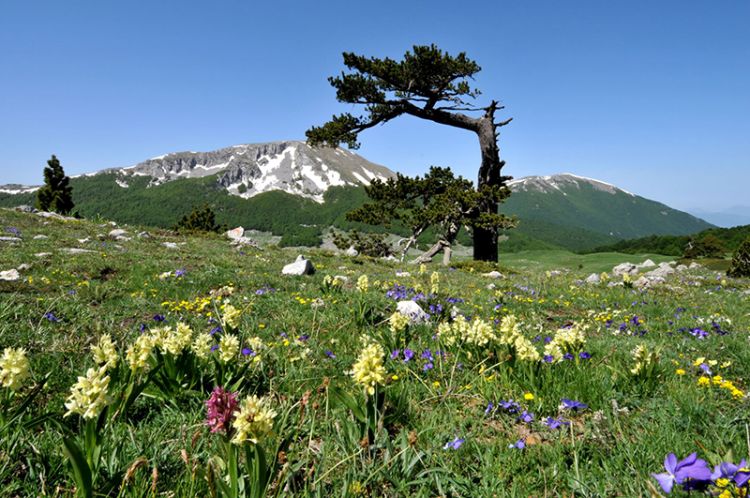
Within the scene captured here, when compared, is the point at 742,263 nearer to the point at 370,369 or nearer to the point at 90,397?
the point at 370,369

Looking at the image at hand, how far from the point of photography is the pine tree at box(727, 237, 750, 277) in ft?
80.4

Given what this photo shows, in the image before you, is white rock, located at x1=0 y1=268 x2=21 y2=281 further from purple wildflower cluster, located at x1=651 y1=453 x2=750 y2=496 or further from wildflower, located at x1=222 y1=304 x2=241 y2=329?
purple wildflower cluster, located at x1=651 y1=453 x2=750 y2=496

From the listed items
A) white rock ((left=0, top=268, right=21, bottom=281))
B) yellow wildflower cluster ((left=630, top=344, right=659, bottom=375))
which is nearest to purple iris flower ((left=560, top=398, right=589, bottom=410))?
yellow wildflower cluster ((left=630, top=344, right=659, bottom=375))

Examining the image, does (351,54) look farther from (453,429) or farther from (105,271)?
(453,429)

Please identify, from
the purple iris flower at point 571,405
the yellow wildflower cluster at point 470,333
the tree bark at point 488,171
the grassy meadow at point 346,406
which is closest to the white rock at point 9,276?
the grassy meadow at point 346,406

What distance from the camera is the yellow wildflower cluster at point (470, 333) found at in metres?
4.12

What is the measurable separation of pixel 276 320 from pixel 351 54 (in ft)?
67.0

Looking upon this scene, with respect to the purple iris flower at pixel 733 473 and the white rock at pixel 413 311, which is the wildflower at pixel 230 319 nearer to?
the white rock at pixel 413 311

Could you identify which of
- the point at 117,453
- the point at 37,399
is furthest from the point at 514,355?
the point at 37,399

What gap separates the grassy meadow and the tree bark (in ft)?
58.1

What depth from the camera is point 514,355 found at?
3982 millimetres

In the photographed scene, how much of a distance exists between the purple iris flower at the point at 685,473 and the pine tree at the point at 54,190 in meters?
94.9

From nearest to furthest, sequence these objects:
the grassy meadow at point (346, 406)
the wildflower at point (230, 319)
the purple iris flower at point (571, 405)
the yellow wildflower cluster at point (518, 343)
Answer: the grassy meadow at point (346, 406) < the purple iris flower at point (571, 405) < the yellow wildflower cluster at point (518, 343) < the wildflower at point (230, 319)

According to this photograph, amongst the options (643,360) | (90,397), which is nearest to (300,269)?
(643,360)
